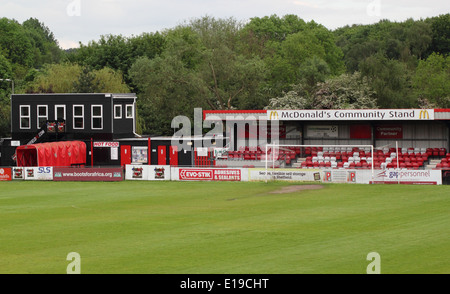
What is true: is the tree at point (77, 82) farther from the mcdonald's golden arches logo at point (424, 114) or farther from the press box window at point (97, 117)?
the mcdonald's golden arches logo at point (424, 114)

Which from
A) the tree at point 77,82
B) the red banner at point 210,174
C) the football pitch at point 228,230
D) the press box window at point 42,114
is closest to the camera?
the football pitch at point 228,230

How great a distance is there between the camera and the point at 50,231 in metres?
29.1

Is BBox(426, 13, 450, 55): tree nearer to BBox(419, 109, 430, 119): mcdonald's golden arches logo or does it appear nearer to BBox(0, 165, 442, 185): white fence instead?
BBox(419, 109, 430, 119): mcdonald's golden arches logo

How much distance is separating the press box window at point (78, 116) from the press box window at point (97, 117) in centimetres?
113

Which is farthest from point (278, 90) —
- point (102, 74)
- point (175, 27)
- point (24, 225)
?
point (24, 225)

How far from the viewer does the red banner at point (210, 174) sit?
52.9 metres

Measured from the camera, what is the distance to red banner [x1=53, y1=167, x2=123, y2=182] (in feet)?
182

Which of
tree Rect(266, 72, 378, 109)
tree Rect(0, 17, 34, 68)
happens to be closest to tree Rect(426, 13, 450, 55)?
tree Rect(266, 72, 378, 109)

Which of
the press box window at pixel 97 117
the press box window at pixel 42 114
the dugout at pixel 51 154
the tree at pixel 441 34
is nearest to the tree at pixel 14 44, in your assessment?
the tree at pixel 441 34

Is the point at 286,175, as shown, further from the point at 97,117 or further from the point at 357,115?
the point at 97,117

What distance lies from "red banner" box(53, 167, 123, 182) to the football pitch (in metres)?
8.08

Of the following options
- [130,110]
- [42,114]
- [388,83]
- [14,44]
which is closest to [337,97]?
[388,83]
